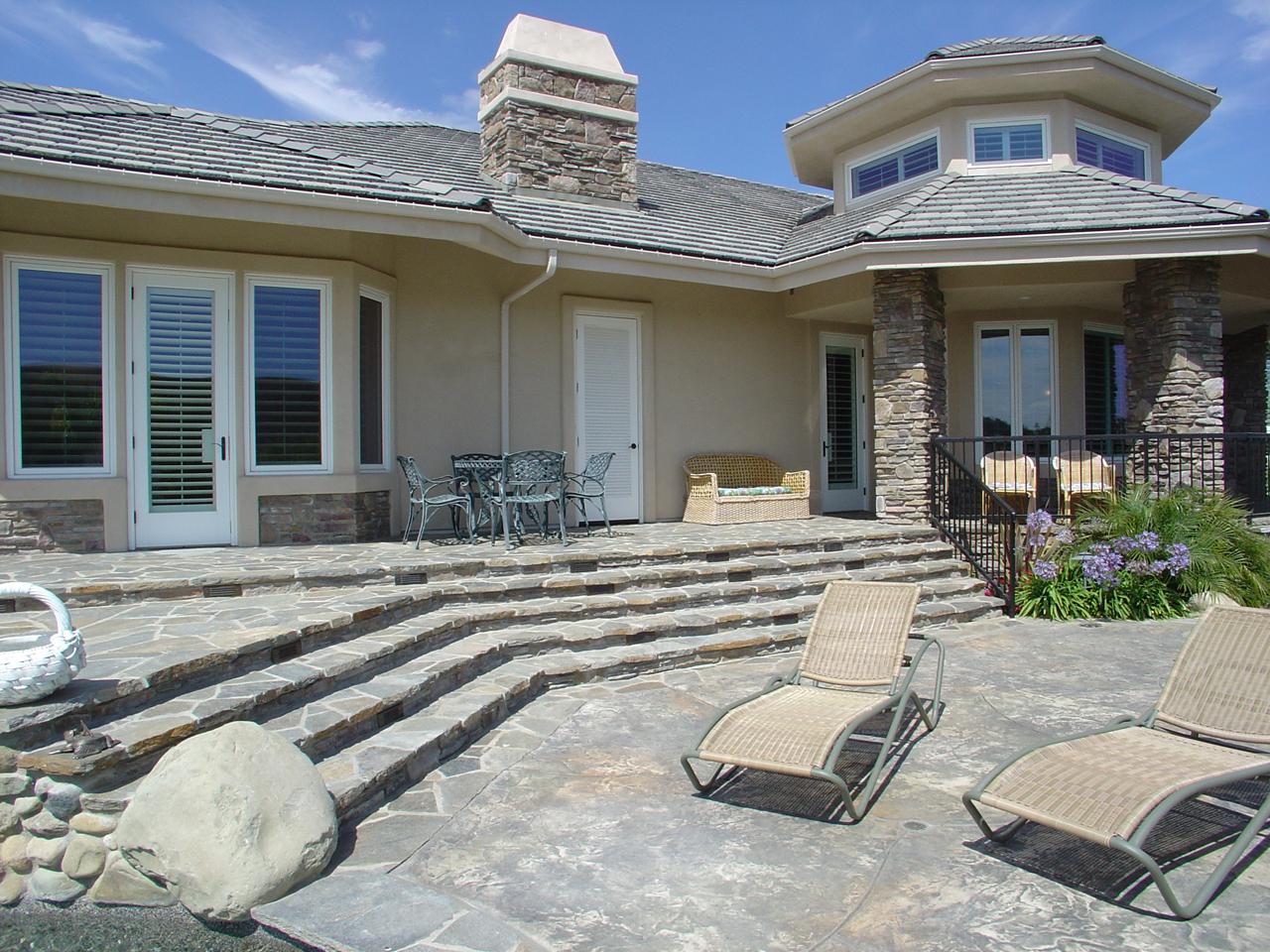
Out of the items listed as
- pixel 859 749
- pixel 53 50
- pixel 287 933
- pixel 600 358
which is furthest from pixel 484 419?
pixel 53 50

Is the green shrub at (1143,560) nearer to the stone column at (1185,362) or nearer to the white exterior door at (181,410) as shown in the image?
the stone column at (1185,362)

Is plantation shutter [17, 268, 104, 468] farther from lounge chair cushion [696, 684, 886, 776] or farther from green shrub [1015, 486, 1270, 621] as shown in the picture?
green shrub [1015, 486, 1270, 621]

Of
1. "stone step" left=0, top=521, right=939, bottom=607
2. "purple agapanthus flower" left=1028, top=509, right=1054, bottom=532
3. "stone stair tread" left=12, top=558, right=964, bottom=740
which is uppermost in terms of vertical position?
"purple agapanthus flower" left=1028, top=509, right=1054, bottom=532

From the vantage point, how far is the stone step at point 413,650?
3.90 metres

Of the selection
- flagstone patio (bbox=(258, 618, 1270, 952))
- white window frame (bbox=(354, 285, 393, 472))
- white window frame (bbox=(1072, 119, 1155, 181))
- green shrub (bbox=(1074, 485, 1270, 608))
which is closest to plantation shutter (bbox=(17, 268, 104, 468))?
white window frame (bbox=(354, 285, 393, 472))

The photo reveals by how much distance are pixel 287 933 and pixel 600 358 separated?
28.6 ft

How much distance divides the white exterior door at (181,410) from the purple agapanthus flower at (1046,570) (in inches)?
314

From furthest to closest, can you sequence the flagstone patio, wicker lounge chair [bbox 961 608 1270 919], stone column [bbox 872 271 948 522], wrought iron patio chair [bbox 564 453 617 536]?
1. stone column [bbox 872 271 948 522]
2. wrought iron patio chair [bbox 564 453 617 536]
3. wicker lounge chair [bbox 961 608 1270 919]
4. the flagstone patio

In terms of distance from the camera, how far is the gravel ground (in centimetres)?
319

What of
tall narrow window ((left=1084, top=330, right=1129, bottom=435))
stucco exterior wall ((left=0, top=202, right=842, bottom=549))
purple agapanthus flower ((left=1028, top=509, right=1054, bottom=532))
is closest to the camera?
stucco exterior wall ((left=0, top=202, right=842, bottom=549))

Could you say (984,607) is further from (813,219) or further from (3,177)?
(3,177)

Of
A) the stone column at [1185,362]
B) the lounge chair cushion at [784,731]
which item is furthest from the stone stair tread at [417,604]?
the stone column at [1185,362]

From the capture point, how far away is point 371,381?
9.34m

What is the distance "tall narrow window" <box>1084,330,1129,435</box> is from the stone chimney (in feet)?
23.0
